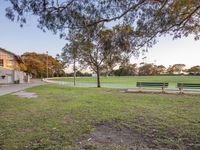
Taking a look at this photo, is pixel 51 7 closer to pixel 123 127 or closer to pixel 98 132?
pixel 98 132

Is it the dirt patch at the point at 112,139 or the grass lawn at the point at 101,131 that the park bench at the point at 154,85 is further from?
the dirt patch at the point at 112,139

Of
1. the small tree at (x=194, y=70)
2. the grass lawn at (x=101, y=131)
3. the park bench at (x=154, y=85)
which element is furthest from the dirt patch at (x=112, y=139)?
the small tree at (x=194, y=70)

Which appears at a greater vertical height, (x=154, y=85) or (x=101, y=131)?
(x=154, y=85)

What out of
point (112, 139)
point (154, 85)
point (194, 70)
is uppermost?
point (194, 70)

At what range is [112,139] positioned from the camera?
5.81 metres

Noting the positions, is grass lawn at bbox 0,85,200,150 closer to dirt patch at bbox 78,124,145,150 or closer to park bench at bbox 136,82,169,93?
dirt patch at bbox 78,124,145,150

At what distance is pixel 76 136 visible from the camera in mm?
5965

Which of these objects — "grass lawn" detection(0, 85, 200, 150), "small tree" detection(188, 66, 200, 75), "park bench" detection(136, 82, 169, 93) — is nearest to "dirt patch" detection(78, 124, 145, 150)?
"grass lawn" detection(0, 85, 200, 150)

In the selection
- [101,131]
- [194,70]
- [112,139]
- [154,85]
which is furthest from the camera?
[194,70]

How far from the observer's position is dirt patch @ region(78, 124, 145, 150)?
5.29 m

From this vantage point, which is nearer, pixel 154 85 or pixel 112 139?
pixel 112 139

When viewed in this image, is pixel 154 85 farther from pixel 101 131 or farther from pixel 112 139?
pixel 112 139

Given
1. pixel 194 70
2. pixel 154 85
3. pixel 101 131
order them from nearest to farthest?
pixel 101 131 < pixel 154 85 < pixel 194 70

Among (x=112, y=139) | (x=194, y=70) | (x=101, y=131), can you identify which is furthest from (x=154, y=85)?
(x=194, y=70)
